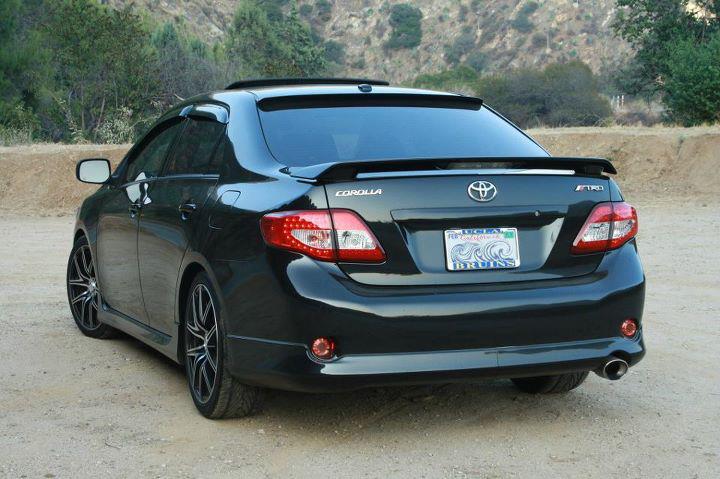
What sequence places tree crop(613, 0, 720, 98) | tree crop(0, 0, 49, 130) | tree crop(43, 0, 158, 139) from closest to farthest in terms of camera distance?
tree crop(0, 0, 49, 130), tree crop(43, 0, 158, 139), tree crop(613, 0, 720, 98)

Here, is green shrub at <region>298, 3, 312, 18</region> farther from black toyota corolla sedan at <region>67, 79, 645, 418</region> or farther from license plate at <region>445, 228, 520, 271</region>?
license plate at <region>445, 228, 520, 271</region>

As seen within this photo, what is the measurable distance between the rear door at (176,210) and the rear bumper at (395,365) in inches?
32.4

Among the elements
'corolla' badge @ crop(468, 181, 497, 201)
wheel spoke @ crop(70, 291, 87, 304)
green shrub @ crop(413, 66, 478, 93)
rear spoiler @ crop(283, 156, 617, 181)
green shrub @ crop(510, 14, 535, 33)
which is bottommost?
green shrub @ crop(413, 66, 478, 93)

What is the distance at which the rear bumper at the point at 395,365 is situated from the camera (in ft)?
15.4

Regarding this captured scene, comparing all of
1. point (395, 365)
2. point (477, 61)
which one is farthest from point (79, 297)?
point (477, 61)

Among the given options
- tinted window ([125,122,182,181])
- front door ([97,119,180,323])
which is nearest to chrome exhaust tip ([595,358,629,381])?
front door ([97,119,180,323])

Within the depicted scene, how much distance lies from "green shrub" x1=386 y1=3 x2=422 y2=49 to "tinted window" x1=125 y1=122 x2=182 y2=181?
281ft

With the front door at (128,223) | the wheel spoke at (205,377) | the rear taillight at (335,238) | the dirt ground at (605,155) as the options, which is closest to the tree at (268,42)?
the dirt ground at (605,155)

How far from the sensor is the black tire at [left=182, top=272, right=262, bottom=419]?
521cm

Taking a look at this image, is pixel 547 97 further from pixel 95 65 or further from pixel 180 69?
pixel 95 65

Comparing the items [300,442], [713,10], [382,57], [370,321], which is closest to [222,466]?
[300,442]

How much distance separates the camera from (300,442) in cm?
509

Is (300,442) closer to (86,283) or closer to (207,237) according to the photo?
(207,237)

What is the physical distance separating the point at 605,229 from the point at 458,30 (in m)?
86.7
